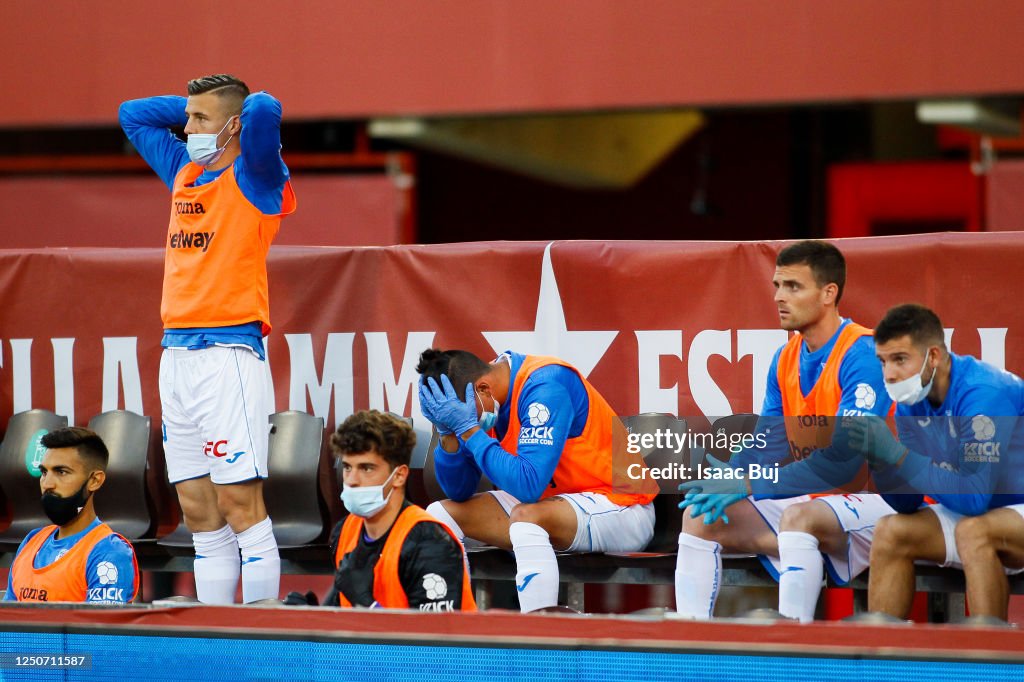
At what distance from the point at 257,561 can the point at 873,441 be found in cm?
226

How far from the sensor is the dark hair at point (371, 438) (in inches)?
175

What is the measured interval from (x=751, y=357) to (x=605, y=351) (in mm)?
624

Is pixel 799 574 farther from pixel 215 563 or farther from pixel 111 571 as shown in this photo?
pixel 111 571

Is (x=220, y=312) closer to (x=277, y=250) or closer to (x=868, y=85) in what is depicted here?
(x=277, y=250)

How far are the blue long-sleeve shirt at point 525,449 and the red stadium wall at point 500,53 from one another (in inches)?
169

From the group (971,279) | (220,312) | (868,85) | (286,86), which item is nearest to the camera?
(220,312)

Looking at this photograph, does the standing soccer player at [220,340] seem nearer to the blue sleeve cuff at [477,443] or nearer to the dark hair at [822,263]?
the blue sleeve cuff at [477,443]

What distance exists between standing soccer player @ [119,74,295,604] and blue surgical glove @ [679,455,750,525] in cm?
156

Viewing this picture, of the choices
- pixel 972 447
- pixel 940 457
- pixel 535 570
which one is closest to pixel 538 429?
pixel 535 570

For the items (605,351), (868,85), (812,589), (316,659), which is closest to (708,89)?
(868,85)

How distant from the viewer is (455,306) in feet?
20.1

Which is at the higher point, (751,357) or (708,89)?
(708,89)

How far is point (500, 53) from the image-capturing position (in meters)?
9.30

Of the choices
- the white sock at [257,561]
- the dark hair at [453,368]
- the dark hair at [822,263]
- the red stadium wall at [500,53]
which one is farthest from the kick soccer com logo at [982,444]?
the red stadium wall at [500,53]
